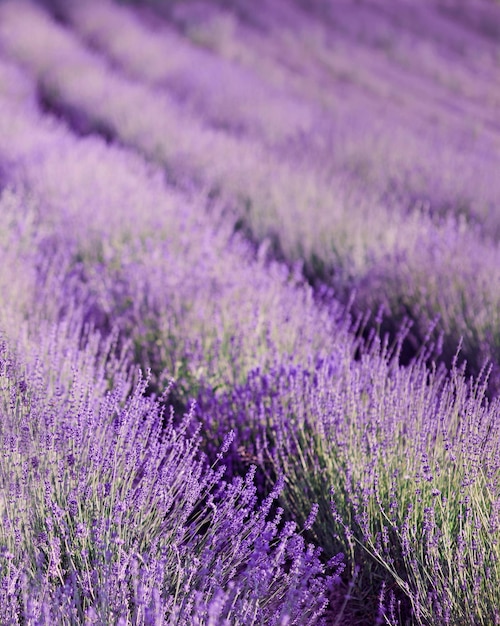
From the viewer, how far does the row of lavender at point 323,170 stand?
388 centimetres

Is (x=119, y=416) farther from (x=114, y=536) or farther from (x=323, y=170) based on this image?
(x=323, y=170)

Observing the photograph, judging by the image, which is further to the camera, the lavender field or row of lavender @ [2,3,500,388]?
row of lavender @ [2,3,500,388]

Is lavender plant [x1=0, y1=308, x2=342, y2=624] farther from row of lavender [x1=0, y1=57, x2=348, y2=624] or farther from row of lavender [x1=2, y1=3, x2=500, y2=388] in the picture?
row of lavender [x1=2, y1=3, x2=500, y2=388]

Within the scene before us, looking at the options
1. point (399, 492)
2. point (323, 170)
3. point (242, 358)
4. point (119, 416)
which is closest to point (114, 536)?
point (119, 416)

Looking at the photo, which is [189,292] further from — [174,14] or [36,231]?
[174,14]

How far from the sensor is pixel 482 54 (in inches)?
602

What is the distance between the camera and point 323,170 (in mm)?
6473

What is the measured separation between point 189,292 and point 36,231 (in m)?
1.45

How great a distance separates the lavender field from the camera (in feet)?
5.77

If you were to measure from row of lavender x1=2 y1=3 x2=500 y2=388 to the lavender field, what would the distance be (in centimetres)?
3

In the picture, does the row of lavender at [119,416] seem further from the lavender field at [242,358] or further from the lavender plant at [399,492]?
the lavender plant at [399,492]

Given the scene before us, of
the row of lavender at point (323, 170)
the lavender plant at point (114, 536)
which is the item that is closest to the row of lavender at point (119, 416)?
the lavender plant at point (114, 536)

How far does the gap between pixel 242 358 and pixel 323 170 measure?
3927 mm

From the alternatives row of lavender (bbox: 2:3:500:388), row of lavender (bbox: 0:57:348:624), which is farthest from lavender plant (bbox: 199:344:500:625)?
row of lavender (bbox: 2:3:500:388)
